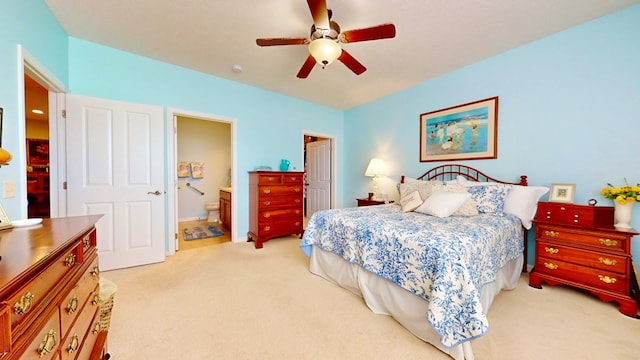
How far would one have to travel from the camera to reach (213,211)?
218 inches

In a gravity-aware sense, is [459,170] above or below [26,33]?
below

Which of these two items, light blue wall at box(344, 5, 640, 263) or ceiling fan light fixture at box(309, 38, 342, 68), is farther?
light blue wall at box(344, 5, 640, 263)

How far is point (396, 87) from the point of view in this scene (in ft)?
12.9

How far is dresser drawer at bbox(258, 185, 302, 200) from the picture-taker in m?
3.67

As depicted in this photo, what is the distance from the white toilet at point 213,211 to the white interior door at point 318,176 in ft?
7.25

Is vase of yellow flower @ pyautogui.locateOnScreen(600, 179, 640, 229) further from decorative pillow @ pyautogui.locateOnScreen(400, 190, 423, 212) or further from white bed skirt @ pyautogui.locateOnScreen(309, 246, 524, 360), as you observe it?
decorative pillow @ pyautogui.locateOnScreen(400, 190, 423, 212)

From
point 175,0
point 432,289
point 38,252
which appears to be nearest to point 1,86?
point 175,0

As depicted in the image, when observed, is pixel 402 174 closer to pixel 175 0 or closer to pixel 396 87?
pixel 396 87

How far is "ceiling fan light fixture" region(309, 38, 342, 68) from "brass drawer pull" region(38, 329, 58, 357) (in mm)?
2198

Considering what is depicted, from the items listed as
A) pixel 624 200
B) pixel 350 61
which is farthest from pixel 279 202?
pixel 624 200

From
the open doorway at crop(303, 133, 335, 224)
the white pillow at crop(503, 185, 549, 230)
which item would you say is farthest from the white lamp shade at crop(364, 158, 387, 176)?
the white pillow at crop(503, 185, 549, 230)

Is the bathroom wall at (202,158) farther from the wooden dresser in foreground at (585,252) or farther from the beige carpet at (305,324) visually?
the wooden dresser in foreground at (585,252)

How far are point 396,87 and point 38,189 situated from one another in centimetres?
742

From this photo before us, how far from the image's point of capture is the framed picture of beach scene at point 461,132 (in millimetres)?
3021
